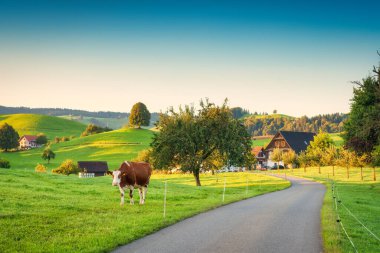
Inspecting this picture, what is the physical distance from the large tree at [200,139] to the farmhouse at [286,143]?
3374 inches

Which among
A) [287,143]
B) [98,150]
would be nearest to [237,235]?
[287,143]

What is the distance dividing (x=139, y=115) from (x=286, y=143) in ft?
253

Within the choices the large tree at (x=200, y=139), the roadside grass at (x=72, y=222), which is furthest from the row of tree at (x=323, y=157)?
the roadside grass at (x=72, y=222)

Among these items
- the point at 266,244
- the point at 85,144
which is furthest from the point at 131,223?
the point at 85,144

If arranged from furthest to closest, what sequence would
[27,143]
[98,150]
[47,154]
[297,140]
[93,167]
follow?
[27,143] → [98,150] → [297,140] → [47,154] → [93,167]

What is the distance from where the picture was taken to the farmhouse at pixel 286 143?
139m

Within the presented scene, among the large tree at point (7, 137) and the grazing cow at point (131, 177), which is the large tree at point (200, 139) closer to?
the grazing cow at point (131, 177)

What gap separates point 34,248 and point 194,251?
189 inches

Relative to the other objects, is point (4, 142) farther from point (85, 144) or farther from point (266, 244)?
point (266, 244)

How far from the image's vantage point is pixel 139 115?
189 metres

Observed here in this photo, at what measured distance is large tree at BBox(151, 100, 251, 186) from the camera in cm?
5178

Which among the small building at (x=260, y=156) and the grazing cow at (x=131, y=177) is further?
the small building at (x=260, y=156)

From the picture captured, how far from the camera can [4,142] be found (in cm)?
15388

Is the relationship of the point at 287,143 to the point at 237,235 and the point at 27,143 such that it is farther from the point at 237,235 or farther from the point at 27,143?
the point at 237,235
